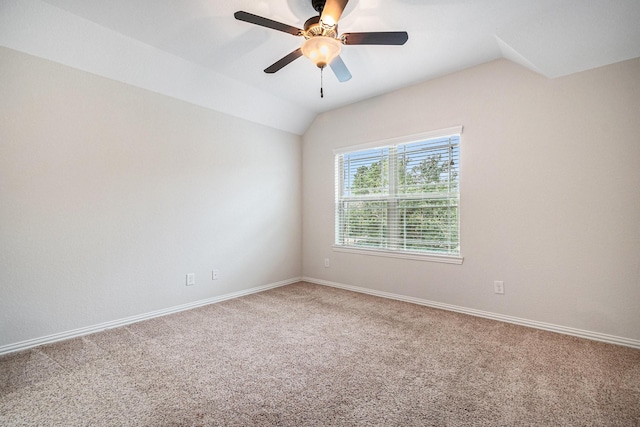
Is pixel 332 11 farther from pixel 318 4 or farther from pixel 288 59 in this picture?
pixel 288 59

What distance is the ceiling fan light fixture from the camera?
1955mm

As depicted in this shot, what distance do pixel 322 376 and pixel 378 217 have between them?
7.64 ft

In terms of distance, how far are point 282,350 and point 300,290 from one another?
1.77m

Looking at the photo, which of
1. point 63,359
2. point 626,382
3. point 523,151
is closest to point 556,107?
point 523,151

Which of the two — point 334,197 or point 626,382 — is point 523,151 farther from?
point 334,197

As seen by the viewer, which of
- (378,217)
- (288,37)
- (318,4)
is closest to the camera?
(318,4)

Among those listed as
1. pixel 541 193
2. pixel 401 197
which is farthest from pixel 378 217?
pixel 541 193

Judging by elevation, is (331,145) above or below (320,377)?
above

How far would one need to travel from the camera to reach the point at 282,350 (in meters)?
2.30

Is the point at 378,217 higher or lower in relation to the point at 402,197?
lower

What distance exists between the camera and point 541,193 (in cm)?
269

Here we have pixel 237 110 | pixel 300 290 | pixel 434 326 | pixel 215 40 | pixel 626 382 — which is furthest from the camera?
pixel 300 290

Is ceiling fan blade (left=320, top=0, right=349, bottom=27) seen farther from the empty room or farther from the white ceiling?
the white ceiling

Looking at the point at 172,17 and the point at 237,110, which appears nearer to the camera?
the point at 172,17
